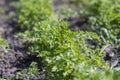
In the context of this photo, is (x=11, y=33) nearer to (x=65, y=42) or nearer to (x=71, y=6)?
(x=71, y=6)

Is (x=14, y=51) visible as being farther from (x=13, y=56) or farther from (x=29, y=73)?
(x=29, y=73)

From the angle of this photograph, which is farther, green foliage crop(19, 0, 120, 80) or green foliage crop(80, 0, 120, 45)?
green foliage crop(80, 0, 120, 45)

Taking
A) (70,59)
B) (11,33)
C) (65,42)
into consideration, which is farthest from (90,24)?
(70,59)

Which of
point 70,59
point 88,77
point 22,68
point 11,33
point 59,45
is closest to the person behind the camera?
point 88,77

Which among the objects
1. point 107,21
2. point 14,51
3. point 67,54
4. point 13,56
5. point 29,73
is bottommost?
point 67,54

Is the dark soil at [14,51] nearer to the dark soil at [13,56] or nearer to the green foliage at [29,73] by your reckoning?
the dark soil at [13,56]

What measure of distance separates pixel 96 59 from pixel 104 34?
151cm

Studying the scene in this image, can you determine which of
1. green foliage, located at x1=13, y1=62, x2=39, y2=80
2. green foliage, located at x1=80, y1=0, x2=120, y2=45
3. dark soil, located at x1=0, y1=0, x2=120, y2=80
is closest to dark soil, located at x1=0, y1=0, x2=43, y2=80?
dark soil, located at x1=0, y1=0, x2=120, y2=80

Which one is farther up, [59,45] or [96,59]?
[59,45]

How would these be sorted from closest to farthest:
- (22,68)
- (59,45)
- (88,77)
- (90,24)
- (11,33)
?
1. (88,77)
2. (59,45)
3. (22,68)
4. (90,24)
5. (11,33)

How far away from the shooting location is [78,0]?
784 centimetres

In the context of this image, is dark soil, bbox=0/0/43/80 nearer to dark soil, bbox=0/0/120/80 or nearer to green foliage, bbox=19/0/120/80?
dark soil, bbox=0/0/120/80

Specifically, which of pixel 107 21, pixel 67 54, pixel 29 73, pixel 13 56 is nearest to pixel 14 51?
pixel 13 56

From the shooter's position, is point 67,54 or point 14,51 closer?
point 67,54
